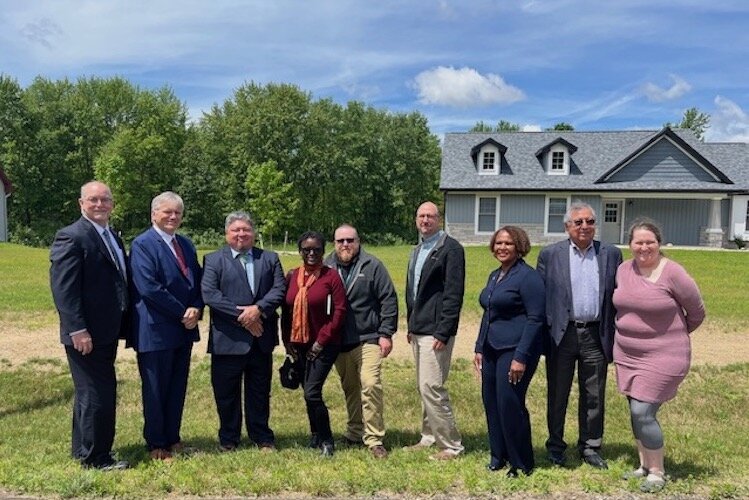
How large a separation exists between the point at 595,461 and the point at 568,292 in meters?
1.25

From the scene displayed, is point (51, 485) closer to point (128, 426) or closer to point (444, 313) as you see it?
point (128, 426)

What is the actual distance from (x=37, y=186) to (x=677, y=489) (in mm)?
46835

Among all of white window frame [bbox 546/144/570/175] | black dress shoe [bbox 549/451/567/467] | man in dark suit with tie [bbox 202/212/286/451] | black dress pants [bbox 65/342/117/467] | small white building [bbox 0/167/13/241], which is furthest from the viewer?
small white building [bbox 0/167/13/241]

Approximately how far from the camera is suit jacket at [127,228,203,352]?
14.7 feet

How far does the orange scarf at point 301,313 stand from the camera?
186 inches

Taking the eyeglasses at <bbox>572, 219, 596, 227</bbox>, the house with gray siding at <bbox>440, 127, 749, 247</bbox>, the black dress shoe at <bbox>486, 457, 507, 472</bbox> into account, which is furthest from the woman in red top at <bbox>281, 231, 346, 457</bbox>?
the house with gray siding at <bbox>440, 127, 749, 247</bbox>

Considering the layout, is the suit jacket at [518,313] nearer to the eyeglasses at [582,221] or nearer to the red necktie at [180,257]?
the eyeglasses at [582,221]

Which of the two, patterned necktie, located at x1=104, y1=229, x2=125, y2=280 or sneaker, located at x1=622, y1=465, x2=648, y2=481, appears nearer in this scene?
sneaker, located at x1=622, y1=465, x2=648, y2=481

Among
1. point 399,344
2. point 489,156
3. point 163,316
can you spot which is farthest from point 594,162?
point 163,316

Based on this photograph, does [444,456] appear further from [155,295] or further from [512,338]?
[155,295]

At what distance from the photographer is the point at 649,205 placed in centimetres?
2917

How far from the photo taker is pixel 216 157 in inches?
1763

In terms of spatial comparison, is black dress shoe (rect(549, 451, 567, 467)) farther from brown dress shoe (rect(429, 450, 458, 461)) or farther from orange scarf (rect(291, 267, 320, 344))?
orange scarf (rect(291, 267, 320, 344))

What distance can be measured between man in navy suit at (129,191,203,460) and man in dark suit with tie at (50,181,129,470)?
0.17 m
